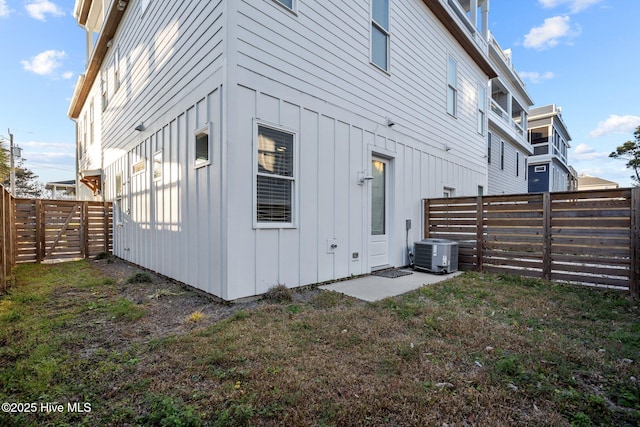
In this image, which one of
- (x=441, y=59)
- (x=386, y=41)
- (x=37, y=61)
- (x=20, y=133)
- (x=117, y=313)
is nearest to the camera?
(x=117, y=313)

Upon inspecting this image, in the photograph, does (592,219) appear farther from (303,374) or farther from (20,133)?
(20,133)

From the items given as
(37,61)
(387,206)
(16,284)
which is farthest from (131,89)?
(37,61)

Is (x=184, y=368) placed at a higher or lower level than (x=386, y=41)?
lower

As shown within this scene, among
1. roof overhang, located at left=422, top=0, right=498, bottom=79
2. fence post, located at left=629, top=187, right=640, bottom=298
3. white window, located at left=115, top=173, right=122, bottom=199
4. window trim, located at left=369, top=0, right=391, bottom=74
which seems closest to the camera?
fence post, located at left=629, top=187, right=640, bottom=298

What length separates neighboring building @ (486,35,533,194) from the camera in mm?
13952

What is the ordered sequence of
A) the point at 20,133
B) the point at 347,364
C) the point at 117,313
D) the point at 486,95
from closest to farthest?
the point at 347,364
the point at 117,313
the point at 486,95
the point at 20,133

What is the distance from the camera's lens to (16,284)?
5.21 m

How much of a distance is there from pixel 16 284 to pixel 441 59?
34.1ft

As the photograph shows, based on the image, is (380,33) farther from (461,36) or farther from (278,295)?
(278,295)

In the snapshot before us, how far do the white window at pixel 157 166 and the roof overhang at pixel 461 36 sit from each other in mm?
7073

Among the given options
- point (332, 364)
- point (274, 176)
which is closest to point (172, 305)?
point (274, 176)

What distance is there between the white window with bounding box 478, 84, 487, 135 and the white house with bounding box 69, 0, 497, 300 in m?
2.48

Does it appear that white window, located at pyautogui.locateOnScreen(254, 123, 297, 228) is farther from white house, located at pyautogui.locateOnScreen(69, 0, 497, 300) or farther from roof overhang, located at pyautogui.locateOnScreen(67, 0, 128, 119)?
roof overhang, located at pyautogui.locateOnScreen(67, 0, 128, 119)

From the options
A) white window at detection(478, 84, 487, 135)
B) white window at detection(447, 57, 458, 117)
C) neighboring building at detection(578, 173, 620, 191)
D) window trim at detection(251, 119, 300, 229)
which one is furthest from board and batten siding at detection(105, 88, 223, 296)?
neighboring building at detection(578, 173, 620, 191)
